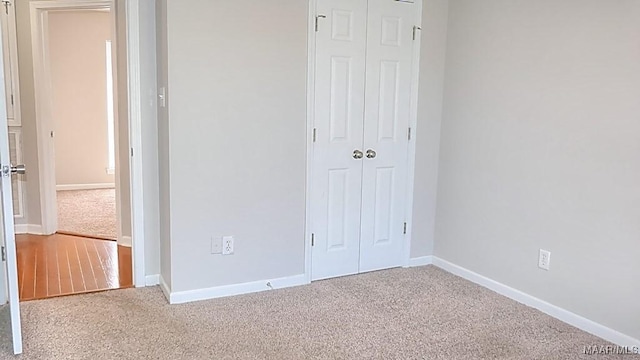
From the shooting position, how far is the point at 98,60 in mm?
7016

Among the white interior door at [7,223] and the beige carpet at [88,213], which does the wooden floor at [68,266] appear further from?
the white interior door at [7,223]

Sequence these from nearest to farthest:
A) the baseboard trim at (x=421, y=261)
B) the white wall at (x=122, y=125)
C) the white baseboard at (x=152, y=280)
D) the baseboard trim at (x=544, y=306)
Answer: the baseboard trim at (x=544, y=306), the white baseboard at (x=152, y=280), the baseboard trim at (x=421, y=261), the white wall at (x=122, y=125)

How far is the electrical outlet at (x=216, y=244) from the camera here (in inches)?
132

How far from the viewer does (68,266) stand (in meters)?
3.97

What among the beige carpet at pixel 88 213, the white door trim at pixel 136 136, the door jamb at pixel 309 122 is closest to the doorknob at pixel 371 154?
the door jamb at pixel 309 122

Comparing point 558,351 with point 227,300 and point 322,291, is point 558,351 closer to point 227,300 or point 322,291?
point 322,291

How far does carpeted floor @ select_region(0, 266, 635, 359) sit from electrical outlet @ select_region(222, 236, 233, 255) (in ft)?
1.00

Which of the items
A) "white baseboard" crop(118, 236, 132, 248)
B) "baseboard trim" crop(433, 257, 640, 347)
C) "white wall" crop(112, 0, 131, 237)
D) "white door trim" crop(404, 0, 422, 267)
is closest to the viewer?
"baseboard trim" crop(433, 257, 640, 347)

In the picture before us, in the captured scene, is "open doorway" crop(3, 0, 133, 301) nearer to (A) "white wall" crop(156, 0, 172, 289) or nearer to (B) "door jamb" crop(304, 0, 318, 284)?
(A) "white wall" crop(156, 0, 172, 289)

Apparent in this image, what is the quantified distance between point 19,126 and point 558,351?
4711 millimetres

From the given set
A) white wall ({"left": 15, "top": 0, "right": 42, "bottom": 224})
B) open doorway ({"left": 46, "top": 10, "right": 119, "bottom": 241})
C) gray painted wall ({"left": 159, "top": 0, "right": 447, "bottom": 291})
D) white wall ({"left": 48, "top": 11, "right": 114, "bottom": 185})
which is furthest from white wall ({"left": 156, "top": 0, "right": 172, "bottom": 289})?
white wall ({"left": 48, "top": 11, "right": 114, "bottom": 185})

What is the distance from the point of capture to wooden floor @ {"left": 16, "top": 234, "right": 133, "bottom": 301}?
3512 mm

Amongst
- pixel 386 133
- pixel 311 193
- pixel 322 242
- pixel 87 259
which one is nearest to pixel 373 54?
pixel 386 133

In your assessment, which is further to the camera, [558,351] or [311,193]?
[311,193]
